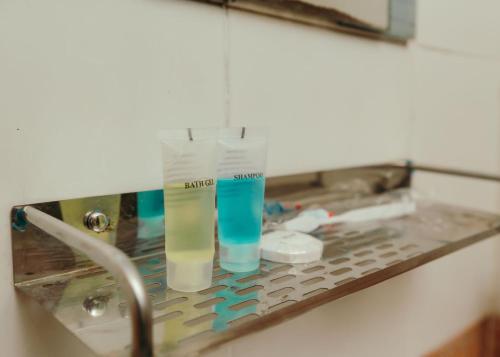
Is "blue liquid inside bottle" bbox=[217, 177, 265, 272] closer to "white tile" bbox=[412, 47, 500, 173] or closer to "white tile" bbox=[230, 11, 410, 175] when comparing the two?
"white tile" bbox=[230, 11, 410, 175]

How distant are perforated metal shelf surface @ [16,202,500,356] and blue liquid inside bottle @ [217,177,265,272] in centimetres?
1

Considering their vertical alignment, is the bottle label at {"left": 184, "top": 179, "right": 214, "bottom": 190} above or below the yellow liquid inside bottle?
above

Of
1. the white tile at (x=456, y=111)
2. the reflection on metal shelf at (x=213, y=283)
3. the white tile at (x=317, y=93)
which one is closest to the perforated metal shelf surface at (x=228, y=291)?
the reflection on metal shelf at (x=213, y=283)

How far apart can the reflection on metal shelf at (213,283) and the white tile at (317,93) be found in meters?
0.07

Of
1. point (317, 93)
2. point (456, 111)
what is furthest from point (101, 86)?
point (456, 111)

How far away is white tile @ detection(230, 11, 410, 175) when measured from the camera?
510mm

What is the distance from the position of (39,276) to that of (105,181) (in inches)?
3.6

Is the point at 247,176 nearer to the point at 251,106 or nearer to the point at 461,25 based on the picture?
the point at 251,106

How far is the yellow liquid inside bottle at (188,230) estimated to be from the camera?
1.13 ft

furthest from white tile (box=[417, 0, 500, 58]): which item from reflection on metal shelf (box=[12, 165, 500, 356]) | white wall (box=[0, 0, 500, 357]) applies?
reflection on metal shelf (box=[12, 165, 500, 356])

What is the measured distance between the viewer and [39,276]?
14.7 inches

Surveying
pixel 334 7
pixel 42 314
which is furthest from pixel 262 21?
pixel 42 314

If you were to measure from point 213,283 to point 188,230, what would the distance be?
5 centimetres

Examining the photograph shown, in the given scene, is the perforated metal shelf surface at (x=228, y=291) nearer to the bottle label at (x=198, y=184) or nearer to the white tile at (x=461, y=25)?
the bottle label at (x=198, y=184)
